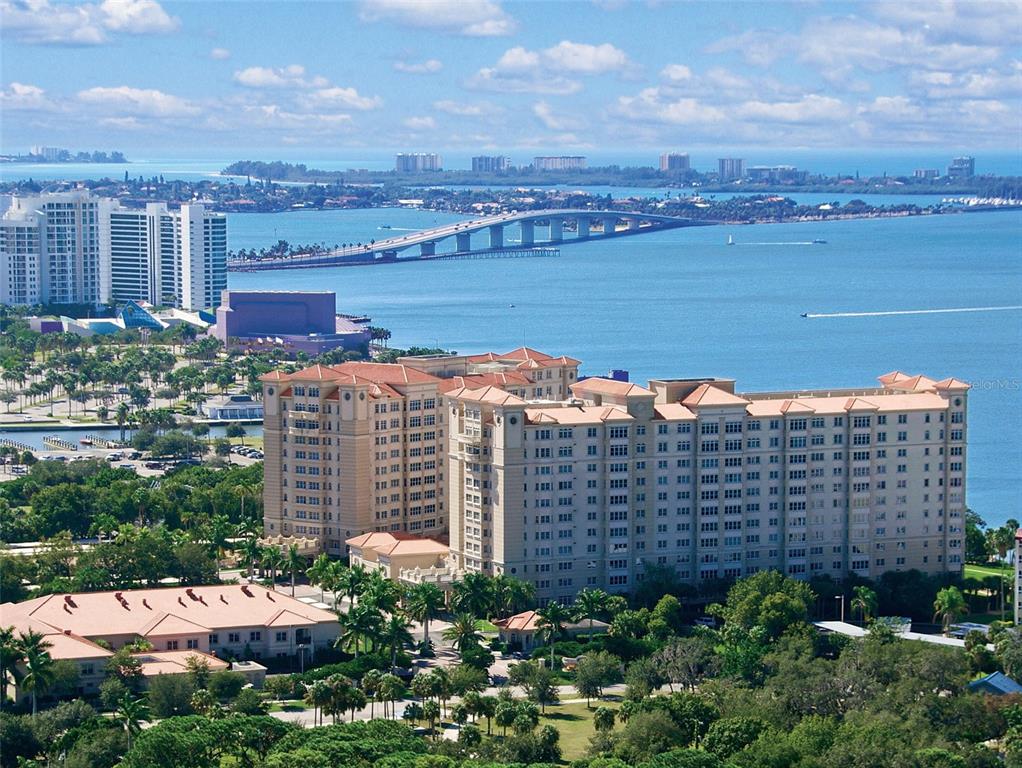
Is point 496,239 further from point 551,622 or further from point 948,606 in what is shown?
point 551,622

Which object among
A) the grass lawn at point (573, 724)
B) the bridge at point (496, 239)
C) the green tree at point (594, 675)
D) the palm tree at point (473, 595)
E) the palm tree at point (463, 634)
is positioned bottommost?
the grass lawn at point (573, 724)

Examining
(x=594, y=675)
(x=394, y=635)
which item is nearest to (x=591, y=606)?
(x=594, y=675)

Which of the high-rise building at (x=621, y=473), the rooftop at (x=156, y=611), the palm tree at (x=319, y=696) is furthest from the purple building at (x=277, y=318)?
the palm tree at (x=319, y=696)

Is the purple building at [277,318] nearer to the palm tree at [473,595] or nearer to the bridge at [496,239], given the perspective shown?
the bridge at [496,239]

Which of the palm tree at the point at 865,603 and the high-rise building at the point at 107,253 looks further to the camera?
the high-rise building at the point at 107,253

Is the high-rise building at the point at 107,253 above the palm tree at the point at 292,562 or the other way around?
above

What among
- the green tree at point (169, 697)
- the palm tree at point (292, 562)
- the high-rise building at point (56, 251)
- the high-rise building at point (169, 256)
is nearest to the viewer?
the green tree at point (169, 697)

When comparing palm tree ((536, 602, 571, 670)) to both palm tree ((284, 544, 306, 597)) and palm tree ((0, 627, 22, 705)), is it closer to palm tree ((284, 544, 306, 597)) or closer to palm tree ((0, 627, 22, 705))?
palm tree ((284, 544, 306, 597))
